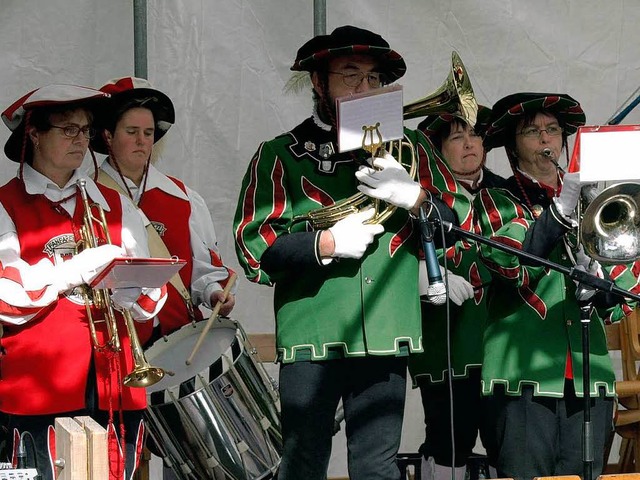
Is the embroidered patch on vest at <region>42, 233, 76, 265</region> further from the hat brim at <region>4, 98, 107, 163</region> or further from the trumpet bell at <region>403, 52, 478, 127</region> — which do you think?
the trumpet bell at <region>403, 52, 478, 127</region>

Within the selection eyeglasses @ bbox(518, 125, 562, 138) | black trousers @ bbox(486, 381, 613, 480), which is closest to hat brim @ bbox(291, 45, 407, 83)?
eyeglasses @ bbox(518, 125, 562, 138)

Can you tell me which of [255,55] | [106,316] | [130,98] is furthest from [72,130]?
[255,55]

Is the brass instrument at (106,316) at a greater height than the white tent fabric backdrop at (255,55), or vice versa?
the white tent fabric backdrop at (255,55)

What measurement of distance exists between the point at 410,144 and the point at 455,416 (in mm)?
1223

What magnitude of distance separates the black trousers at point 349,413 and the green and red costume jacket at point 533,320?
1.35 ft

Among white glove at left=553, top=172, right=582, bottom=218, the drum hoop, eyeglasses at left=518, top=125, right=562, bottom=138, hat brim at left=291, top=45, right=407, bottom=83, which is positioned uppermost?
hat brim at left=291, top=45, right=407, bottom=83

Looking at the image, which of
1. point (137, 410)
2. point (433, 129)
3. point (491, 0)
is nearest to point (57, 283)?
point (137, 410)

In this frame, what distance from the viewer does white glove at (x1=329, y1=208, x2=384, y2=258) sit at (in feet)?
12.4

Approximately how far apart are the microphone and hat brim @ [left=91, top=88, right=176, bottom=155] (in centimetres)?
146

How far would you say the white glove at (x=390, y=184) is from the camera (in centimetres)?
376

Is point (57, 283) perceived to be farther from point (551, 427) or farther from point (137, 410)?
point (551, 427)

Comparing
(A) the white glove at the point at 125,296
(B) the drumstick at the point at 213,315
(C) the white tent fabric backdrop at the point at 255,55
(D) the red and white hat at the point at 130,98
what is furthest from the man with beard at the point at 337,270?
(C) the white tent fabric backdrop at the point at 255,55

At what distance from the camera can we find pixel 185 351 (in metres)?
4.36

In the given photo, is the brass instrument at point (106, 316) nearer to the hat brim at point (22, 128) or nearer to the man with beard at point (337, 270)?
the hat brim at point (22, 128)
